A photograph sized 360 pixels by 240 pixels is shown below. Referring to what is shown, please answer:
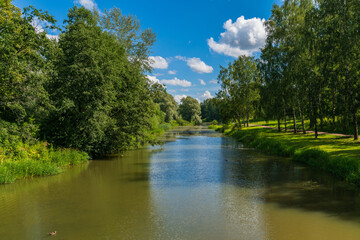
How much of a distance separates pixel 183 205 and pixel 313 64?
21325mm

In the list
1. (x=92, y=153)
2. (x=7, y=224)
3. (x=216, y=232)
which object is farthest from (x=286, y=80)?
(x=7, y=224)

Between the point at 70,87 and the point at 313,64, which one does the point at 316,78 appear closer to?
the point at 313,64

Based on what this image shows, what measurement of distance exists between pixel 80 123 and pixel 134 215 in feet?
39.9

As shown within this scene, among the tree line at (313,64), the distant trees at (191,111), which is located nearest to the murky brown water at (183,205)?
the tree line at (313,64)

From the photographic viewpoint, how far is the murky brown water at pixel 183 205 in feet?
29.0

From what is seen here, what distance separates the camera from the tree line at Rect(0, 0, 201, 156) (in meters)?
14.4

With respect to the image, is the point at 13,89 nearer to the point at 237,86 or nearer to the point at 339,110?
the point at 339,110

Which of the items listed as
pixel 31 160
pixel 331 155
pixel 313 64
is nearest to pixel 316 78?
pixel 313 64

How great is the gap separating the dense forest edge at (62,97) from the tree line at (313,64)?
15781 millimetres

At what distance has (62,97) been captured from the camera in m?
19.5

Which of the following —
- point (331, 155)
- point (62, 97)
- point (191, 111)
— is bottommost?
point (331, 155)

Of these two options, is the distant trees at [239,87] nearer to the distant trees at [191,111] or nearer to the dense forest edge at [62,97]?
the dense forest edge at [62,97]

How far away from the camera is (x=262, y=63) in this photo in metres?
35.3

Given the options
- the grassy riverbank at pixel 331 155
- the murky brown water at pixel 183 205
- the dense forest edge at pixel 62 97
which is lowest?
the murky brown water at pixel 183 205
